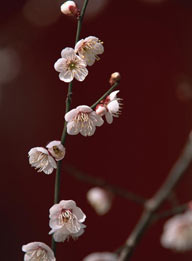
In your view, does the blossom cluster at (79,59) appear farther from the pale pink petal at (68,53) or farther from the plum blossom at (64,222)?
the plum blossom at (64,222)

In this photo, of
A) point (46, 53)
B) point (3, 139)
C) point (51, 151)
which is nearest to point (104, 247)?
point (3, 139)

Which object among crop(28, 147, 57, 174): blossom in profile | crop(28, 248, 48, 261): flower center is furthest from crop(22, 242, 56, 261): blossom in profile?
crop(28, 147, 57, 174): blossom in profile

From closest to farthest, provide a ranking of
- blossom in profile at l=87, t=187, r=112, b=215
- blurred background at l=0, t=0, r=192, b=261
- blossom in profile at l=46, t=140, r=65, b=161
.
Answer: blossom in profile at l=46, t=140, r=65, b=161
blossom in profile at l=87, t=187, r=112, b=215
blurred background at l=0, t=0, r=192, b=261

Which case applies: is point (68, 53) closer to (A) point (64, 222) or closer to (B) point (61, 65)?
(B) point (61, 65)

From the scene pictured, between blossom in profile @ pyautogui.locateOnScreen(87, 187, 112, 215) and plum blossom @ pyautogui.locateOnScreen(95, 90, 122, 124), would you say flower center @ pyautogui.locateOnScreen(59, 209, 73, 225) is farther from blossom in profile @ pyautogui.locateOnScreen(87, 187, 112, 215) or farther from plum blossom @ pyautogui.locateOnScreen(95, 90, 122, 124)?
blossom in profile @ pyautogui.locateOnScreen(87, 187, 112, 215)

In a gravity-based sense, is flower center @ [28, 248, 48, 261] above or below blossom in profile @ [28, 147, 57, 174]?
below

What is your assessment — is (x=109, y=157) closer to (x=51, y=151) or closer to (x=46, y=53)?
(x=46, y=53)

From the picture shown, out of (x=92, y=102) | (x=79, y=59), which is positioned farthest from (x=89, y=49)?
(x=92, y=102)
